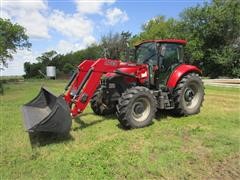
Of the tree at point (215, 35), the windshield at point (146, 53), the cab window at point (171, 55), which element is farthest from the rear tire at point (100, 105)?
the tree at point (215, 35)

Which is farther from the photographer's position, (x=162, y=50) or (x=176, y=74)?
(x=176, y=74)

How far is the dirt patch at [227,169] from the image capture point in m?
4.96

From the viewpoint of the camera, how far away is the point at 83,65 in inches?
326

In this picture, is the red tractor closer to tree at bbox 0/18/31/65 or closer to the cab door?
the cab door

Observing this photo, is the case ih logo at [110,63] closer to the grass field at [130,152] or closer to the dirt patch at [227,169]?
the grass field at [130,152]

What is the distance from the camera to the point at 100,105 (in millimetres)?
9297

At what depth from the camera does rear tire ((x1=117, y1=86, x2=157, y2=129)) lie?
7543 millimetres

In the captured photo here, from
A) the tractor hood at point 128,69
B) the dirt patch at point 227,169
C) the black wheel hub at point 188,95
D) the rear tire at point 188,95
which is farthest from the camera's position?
the black wheel hub at point 188,95

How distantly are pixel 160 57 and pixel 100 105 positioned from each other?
2.13 metres

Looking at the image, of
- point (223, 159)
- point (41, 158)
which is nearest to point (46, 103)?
point (41, 158)

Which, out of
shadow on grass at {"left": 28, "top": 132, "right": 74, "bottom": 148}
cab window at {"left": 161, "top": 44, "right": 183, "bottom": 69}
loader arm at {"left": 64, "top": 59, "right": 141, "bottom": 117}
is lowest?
shadow on grass at {"left": 28, "top": 132, "right": 74, "bottom": 148}

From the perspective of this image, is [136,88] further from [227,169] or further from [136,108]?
[227,169]

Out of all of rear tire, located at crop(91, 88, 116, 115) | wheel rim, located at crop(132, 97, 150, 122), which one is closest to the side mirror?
wheel rim, located at crop(132, 97, 150, 122)

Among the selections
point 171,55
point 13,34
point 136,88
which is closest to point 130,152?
point 136,88
